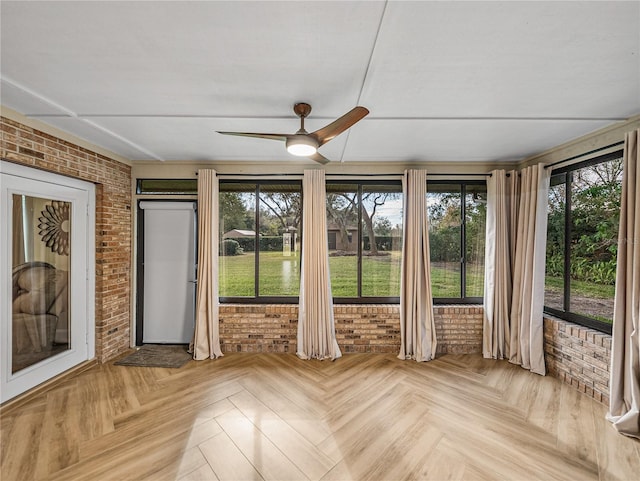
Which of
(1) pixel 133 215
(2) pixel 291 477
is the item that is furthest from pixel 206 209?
(2) pixel 291 477

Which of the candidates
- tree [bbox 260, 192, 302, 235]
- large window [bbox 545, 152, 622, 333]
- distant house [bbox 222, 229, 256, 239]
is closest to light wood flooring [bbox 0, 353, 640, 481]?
large window [bbox 545, 152, 622, 333]

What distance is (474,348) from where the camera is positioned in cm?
362

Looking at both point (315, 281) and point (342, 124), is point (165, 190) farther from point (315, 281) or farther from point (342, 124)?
point (342, 124)

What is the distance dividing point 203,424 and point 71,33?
105 inches

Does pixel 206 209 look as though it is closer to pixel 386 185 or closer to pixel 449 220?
pixel 386 185

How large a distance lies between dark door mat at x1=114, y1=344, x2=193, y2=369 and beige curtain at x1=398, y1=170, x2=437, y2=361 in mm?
2732

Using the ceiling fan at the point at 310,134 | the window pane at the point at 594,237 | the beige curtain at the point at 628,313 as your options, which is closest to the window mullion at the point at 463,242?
the window pane at the point at 594,237

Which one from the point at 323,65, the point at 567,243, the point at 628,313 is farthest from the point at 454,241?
the point at 323,65

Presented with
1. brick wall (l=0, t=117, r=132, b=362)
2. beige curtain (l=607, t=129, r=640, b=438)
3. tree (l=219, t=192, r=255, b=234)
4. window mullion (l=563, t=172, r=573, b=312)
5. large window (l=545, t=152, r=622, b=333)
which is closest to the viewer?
beige curtain (l=607, t=129, r=640, b=438)

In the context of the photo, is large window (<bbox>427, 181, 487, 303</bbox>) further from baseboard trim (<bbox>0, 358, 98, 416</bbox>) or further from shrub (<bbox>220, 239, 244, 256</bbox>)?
baseboard trim (<bbox>0, 358, 98, 416</bbox>)

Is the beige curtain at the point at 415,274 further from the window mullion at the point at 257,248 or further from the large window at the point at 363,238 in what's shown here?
the window mullion at the point at 257,248

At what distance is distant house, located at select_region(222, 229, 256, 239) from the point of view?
3867mm

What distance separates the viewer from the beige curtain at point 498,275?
346 cm

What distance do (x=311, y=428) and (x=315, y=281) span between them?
5.44ft
